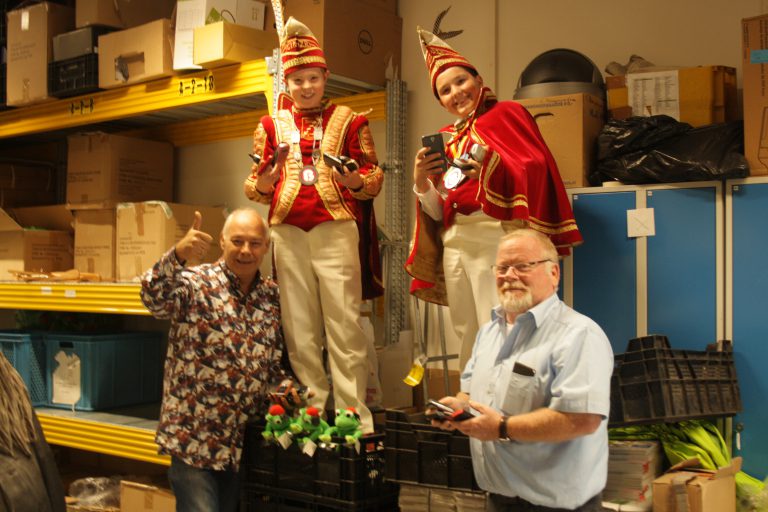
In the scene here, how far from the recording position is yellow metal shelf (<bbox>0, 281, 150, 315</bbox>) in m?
4.40

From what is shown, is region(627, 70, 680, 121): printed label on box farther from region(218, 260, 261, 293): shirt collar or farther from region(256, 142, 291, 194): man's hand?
region(218, 260, 261, 293): shirt collar

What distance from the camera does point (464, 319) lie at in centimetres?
324

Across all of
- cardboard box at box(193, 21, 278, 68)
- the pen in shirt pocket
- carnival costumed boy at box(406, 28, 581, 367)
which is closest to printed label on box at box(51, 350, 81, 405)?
cardboard box at box(193, 21, 278, 68)

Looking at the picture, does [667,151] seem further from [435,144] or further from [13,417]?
[13,417]

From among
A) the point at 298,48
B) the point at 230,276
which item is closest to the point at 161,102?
the point at 298,48

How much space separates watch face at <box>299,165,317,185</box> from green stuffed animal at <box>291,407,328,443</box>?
920 millimetres

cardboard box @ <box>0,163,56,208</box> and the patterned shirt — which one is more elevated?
cardboard box @ <box>0,163,56,208</box>

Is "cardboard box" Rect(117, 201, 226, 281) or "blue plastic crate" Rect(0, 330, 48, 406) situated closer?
"cardboard box" Rect(117, 201, 226, 281)

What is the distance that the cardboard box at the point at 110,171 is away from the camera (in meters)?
4.96

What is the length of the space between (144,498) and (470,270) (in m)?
2.25

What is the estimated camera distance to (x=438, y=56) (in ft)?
10.7

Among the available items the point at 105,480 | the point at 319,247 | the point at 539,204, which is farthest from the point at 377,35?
the point at 105,480

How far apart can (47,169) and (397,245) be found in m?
3.08

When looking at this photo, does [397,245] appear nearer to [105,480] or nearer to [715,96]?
[715,96]
